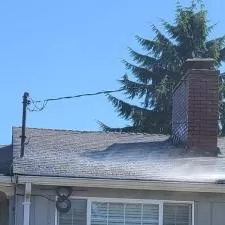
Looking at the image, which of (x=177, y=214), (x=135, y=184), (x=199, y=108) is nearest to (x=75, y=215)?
(x=135, y=184)

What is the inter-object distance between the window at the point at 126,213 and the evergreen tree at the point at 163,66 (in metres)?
16.2

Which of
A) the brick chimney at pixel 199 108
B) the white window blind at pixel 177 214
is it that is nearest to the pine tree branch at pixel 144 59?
the brick chimney at pixel 199 108

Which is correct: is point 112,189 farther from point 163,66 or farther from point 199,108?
point 163,66

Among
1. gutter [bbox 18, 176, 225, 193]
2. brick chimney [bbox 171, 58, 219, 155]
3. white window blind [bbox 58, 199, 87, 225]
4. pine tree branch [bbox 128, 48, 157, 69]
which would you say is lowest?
white window blind [bbox 58, 199, 87, 225]

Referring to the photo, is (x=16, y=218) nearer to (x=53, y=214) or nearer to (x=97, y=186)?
(x=53, y=214)

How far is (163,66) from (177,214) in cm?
1874

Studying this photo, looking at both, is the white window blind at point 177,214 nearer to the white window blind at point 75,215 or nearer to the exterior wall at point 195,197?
the exterior wall at point 195,197

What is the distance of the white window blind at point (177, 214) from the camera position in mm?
11430

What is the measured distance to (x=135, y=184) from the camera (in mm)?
10953

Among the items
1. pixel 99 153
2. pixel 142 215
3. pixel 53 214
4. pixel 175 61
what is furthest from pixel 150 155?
pixel 175 61

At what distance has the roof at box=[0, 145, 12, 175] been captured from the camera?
1123 centimetres

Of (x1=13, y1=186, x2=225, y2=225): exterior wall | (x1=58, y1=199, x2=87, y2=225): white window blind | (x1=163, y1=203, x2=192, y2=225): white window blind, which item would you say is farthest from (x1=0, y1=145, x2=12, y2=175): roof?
(x1=163, y1=203, x2=192, y2=225): white window blind

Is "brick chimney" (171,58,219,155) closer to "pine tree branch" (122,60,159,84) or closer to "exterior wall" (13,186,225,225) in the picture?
"exterior wall" (13,186,225,225)

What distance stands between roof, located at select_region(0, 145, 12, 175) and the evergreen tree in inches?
562
